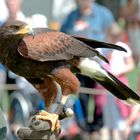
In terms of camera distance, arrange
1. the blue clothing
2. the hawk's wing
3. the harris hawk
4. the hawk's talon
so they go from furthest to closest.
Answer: the blue clothing
the hawk's wing
the harris hawk
the hawk's talon

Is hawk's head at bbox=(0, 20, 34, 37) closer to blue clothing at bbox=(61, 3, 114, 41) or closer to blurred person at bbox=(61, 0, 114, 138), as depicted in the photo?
blurred person at bbox=(61, 0, 114, 138)

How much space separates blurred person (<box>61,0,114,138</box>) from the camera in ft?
28.2

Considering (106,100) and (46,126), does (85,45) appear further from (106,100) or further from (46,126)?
(106,100)

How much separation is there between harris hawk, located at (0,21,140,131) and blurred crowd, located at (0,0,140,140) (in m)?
2.98

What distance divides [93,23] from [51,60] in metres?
4.21

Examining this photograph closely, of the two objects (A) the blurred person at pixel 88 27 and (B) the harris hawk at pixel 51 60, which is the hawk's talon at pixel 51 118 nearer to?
(B) the harris hawk at pixel 51 60

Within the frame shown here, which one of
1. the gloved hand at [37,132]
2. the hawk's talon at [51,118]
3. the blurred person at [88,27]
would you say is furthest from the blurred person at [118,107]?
the gloved hand at [37,132]

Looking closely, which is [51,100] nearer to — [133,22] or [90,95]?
[90,95]

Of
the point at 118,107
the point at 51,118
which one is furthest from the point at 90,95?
the point at 51,118

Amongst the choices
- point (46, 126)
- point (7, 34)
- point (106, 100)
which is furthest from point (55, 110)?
point (106, 100)

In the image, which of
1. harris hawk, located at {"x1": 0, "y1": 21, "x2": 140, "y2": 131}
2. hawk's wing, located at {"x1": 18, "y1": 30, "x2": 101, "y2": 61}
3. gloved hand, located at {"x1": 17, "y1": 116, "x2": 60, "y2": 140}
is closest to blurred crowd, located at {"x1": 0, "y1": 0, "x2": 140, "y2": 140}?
harris hawk, located at {"x1": 0, "y1": 21, "x2": 140, "y2": 131}

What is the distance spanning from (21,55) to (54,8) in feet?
22.5

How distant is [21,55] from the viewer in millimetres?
4570

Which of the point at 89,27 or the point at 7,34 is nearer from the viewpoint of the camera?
the point at 7,34
